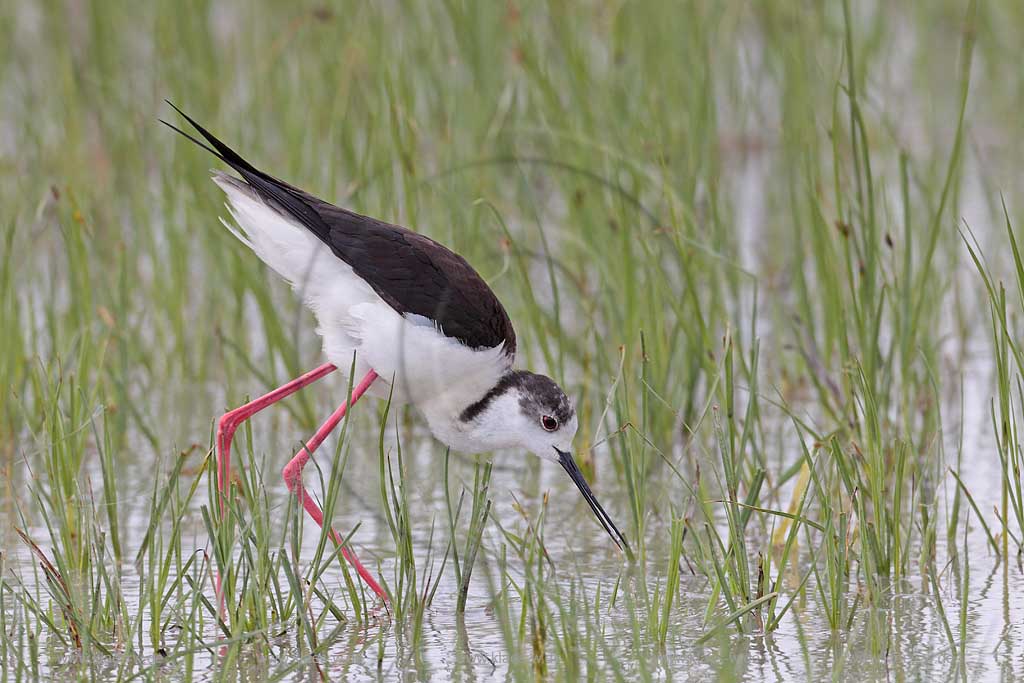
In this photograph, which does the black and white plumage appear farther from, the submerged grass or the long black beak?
the submerged grass

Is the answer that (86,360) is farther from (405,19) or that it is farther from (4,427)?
(405,19)

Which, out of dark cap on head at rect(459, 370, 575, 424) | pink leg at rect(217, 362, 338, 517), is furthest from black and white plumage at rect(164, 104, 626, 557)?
pink leg at rect(217, 362, 338, 517)

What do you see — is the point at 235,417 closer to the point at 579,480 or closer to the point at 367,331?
the point at 367,331

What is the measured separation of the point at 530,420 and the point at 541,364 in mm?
1549

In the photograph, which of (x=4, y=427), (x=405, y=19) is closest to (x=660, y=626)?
(x=4, y=427)

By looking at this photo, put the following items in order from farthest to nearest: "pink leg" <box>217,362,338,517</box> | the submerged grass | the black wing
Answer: "pink leg" <box>217,362,338,517</box> < the black wing < the submerged grass

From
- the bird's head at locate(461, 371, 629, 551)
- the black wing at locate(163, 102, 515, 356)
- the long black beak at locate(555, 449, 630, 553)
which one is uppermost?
the black wing at locate(163, 102, 515, 356)

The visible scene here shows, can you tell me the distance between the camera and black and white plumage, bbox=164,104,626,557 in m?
4.05

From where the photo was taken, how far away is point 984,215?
7.14 meters

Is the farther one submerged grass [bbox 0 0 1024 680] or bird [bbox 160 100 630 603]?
bird [bbox 160 100 630 603]

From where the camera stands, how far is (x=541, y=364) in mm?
5617

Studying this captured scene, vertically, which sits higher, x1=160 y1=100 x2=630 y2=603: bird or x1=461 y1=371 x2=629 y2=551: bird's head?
x1=160 y1=100 x2=630 y2=603: bird

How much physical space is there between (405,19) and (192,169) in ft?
3.55

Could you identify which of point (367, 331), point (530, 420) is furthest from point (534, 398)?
point (367, 331)
